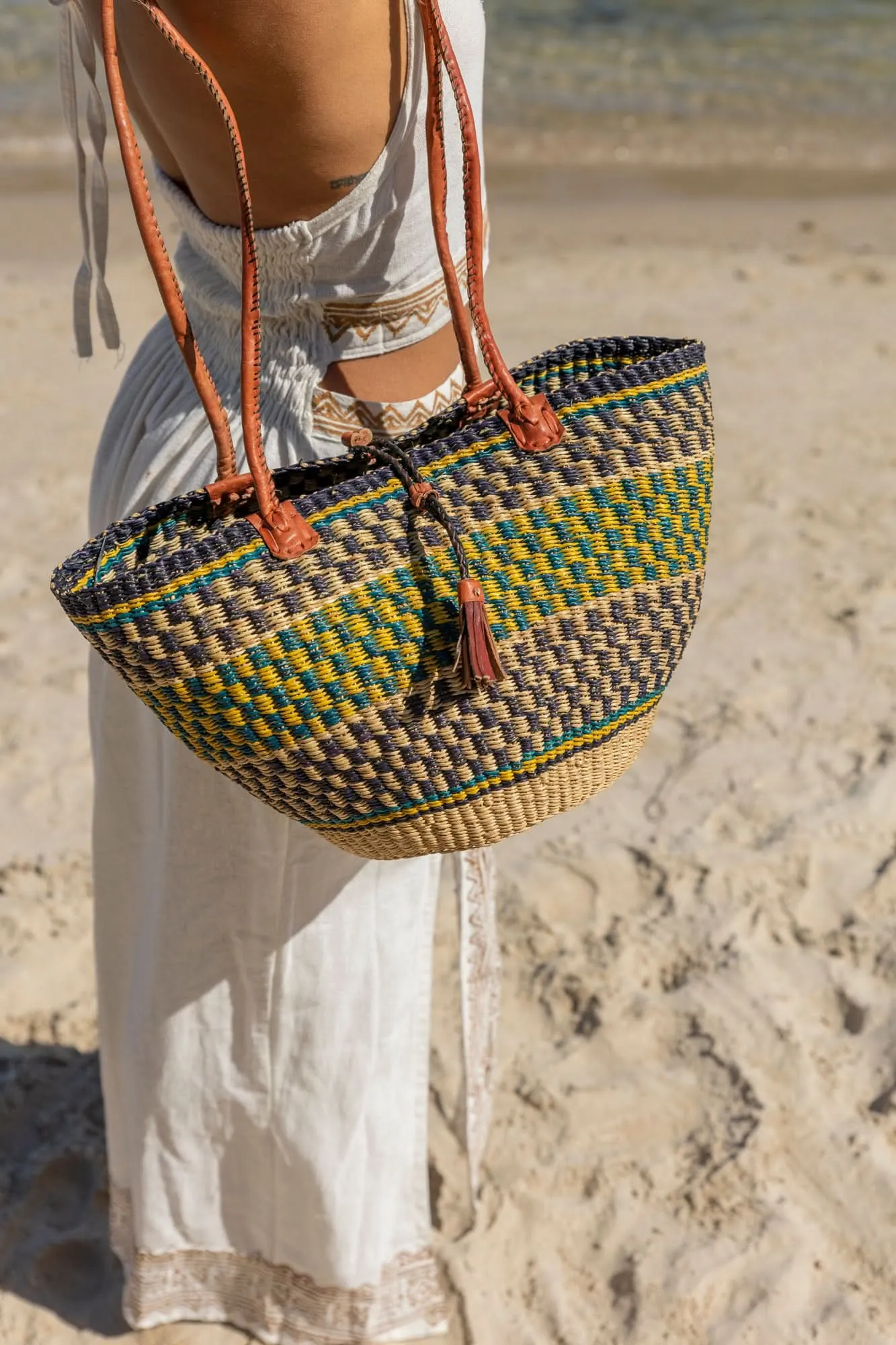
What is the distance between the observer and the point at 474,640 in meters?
1.04

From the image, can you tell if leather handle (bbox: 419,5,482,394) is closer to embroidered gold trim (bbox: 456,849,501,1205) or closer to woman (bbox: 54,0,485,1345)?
woman (bbox: 54,0,485,1345)

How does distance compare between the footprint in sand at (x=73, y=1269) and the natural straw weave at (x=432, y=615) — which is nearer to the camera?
the natural straw weave at (x=432, y=615)

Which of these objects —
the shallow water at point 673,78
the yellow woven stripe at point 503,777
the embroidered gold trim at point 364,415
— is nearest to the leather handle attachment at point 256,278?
the embroidered gold trim at point 364,415

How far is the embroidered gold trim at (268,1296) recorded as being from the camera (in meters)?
1.68

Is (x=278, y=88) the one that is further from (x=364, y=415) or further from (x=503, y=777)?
(x=503, y=777)

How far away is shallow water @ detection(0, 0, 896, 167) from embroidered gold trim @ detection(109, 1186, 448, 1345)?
288 inches

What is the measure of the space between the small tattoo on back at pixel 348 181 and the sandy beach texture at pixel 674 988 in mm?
1351

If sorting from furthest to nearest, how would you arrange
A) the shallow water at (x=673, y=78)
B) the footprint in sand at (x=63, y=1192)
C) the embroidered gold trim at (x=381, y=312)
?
the shallow water at (x=673, y=78) < the footprint in sand at (x=63, y=1192) < the embroidered gold trim at (x=381, y=312)

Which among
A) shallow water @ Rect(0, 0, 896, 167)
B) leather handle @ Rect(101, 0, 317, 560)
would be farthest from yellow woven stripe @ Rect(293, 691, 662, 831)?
shallow water @ Rect(0, 0, 896, 167)

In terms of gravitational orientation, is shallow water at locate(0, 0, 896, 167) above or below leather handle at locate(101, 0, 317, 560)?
above

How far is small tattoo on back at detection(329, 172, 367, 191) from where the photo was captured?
114 cm

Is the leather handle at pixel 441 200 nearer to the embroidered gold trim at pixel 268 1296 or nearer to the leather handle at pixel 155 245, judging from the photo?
the leather handle at pixel 155 245

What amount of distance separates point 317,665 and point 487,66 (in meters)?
8.62

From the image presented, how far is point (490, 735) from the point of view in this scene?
1.12 m
